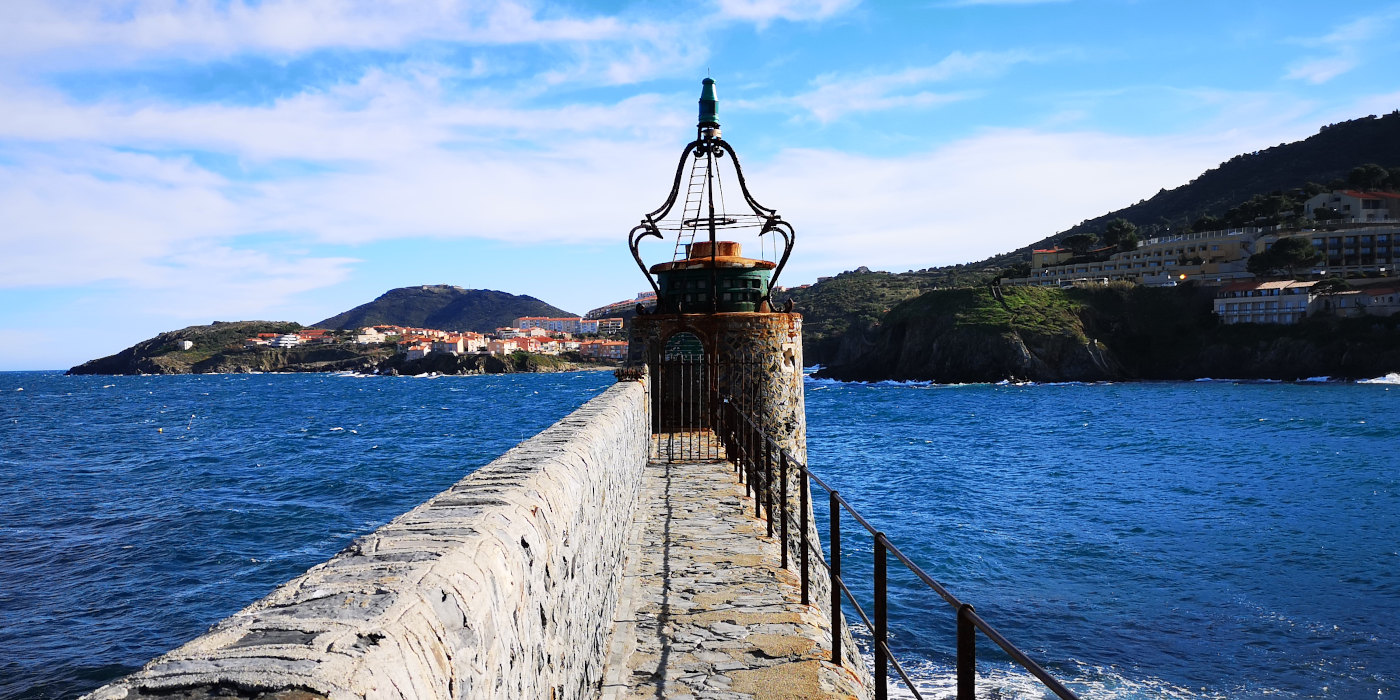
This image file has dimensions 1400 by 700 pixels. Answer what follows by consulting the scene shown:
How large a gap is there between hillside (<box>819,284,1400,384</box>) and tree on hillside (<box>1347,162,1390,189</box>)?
55736 mm

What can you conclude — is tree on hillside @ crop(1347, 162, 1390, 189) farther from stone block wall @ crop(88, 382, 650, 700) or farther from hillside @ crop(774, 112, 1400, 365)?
stone block wall @ crop(88, 382, 650, 700)

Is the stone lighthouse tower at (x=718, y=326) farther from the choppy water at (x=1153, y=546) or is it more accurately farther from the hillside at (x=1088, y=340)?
the hillside at (x=1088, y=340)

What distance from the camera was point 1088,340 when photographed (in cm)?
9106

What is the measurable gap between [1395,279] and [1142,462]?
7076 cm

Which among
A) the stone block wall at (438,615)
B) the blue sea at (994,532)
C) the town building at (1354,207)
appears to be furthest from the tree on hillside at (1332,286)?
the stone block wall at (438,615)

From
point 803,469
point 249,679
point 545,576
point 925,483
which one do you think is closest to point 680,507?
point 803,469

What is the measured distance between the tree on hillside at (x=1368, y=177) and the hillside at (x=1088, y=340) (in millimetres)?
55736

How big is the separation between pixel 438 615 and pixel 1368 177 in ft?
536

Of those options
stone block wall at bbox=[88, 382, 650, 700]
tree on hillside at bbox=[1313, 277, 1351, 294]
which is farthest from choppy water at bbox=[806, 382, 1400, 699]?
tree on hillside at bbox=[1313, 277, 1351, 294]

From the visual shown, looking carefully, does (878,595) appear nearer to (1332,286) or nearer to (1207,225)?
(1332,286)

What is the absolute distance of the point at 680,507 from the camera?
9594mm

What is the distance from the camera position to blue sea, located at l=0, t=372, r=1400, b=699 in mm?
14352

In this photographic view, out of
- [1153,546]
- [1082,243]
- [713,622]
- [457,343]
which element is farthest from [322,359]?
[713,622]

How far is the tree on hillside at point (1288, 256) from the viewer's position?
308 ft
